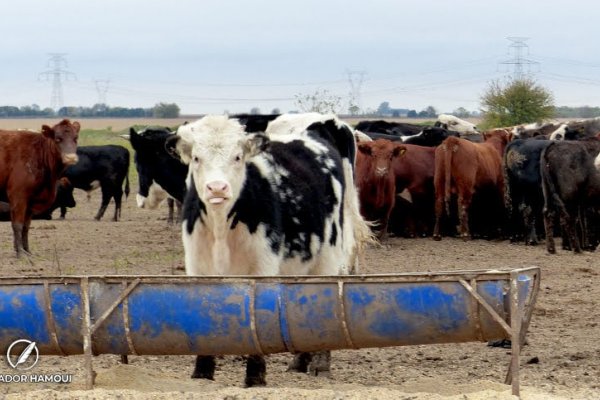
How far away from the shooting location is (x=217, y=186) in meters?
7.95

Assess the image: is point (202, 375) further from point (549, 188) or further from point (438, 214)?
point (438, 214)

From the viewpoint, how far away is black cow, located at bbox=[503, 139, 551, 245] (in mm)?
19922

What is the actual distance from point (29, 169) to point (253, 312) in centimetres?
1075

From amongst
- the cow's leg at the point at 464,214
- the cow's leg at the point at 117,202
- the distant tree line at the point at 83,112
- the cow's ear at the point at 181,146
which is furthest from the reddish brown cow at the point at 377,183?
the distant tree line at the point at 83,112

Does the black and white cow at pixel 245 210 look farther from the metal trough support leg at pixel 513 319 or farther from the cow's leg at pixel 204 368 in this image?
the metal trough support leg at pixel 513 319

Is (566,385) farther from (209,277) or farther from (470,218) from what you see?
(470,218)

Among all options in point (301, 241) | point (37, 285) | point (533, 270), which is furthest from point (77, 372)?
point (533, 270)

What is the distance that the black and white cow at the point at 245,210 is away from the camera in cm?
822

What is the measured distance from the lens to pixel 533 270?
24.4 feet

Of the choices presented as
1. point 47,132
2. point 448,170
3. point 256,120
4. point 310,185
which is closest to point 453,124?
point 448,170

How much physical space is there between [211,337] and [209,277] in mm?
374

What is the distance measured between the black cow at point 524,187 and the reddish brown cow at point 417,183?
1637mm

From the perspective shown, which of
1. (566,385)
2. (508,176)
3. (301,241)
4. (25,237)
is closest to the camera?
(566,385)
